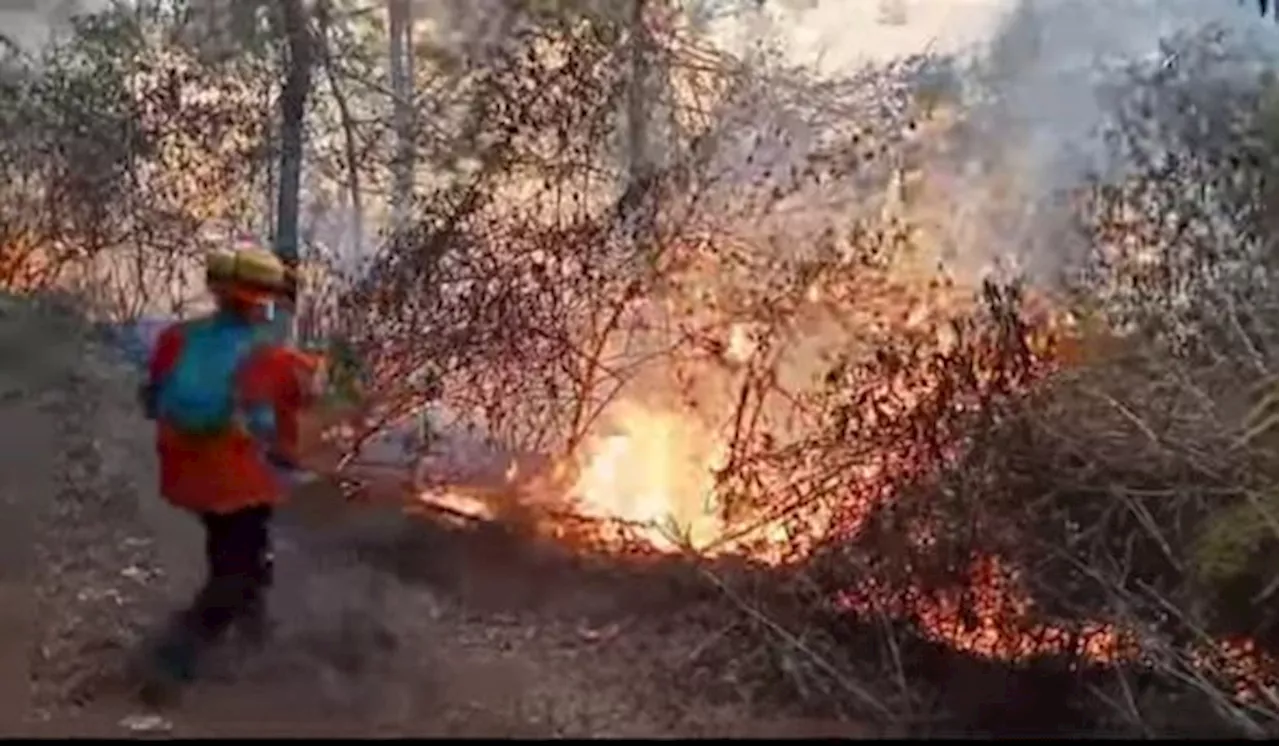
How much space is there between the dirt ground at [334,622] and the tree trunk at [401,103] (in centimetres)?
125

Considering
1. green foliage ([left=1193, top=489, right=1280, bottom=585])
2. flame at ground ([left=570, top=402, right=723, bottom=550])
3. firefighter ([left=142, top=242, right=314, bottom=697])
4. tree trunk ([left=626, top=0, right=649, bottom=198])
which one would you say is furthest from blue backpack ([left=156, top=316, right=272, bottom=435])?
tree trunk ([left=626, top=0, right=649, bottom=198])

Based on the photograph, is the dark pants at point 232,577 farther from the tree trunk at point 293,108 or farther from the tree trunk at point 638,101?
the tree trunk at point 293,108

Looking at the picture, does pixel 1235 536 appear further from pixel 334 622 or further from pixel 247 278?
pixel 247 278

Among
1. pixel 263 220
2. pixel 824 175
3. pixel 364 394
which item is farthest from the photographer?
pixel 263 220

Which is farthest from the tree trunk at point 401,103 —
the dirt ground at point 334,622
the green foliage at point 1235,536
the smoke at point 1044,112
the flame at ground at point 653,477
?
the green foliage at point 1235,536

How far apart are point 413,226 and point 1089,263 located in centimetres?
195

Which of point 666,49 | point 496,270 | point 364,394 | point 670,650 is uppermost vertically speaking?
point 666,49

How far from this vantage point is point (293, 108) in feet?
19.1

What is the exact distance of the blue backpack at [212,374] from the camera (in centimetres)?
305

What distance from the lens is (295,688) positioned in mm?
2914

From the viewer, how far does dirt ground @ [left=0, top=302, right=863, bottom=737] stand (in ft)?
9.10

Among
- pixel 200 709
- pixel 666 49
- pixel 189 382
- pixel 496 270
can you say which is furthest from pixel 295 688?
pixel 666 49

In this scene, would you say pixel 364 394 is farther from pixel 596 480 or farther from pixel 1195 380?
pixel 1195 380

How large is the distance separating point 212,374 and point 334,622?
1.89 ft
